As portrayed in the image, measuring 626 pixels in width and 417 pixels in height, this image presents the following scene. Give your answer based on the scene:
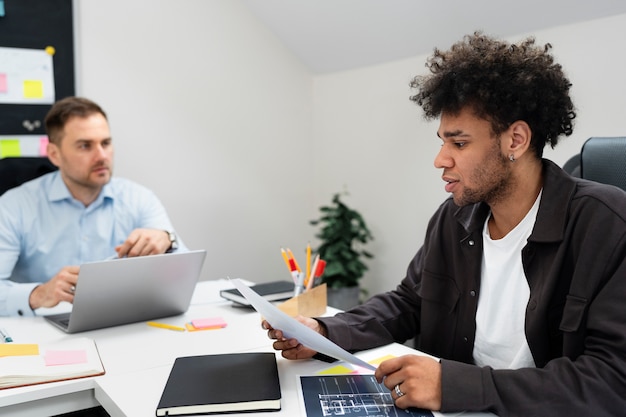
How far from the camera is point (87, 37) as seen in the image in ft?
8.61

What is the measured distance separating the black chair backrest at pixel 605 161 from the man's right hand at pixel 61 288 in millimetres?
1309

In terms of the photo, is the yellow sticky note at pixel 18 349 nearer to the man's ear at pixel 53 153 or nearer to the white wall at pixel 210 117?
the man's ear at pixel 53 153

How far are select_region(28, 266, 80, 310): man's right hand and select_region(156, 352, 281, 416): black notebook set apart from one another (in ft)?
1.62

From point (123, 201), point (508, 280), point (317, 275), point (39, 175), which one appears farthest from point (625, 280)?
point (39, 175)

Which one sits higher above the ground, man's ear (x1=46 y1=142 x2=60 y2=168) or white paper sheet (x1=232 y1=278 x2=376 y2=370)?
man's ear (x1=46 y1=142 x2=60 y2=168)

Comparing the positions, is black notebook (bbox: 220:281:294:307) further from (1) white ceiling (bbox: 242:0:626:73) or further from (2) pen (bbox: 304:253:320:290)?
(1) white ceiling (bbox: 242:0:626:73)

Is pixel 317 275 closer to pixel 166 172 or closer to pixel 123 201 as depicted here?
pixel 123 201

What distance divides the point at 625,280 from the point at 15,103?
2.47m

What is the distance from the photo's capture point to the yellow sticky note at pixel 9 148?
2.51m

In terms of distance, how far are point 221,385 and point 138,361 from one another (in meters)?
A: 0.29

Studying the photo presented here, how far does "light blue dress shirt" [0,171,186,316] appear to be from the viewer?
6.62ft

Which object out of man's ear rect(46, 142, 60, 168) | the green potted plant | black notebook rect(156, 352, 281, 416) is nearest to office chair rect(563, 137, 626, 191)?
black notebook rect(156, 352, 281, 416)

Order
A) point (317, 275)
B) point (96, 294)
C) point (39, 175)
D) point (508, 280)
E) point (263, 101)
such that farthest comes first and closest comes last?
1. point (263, 101)
2. point (39, 175)
3. point (317, 275)
4. point (96, 294)
5. point (508, 280)

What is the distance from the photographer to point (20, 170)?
2.14 m
